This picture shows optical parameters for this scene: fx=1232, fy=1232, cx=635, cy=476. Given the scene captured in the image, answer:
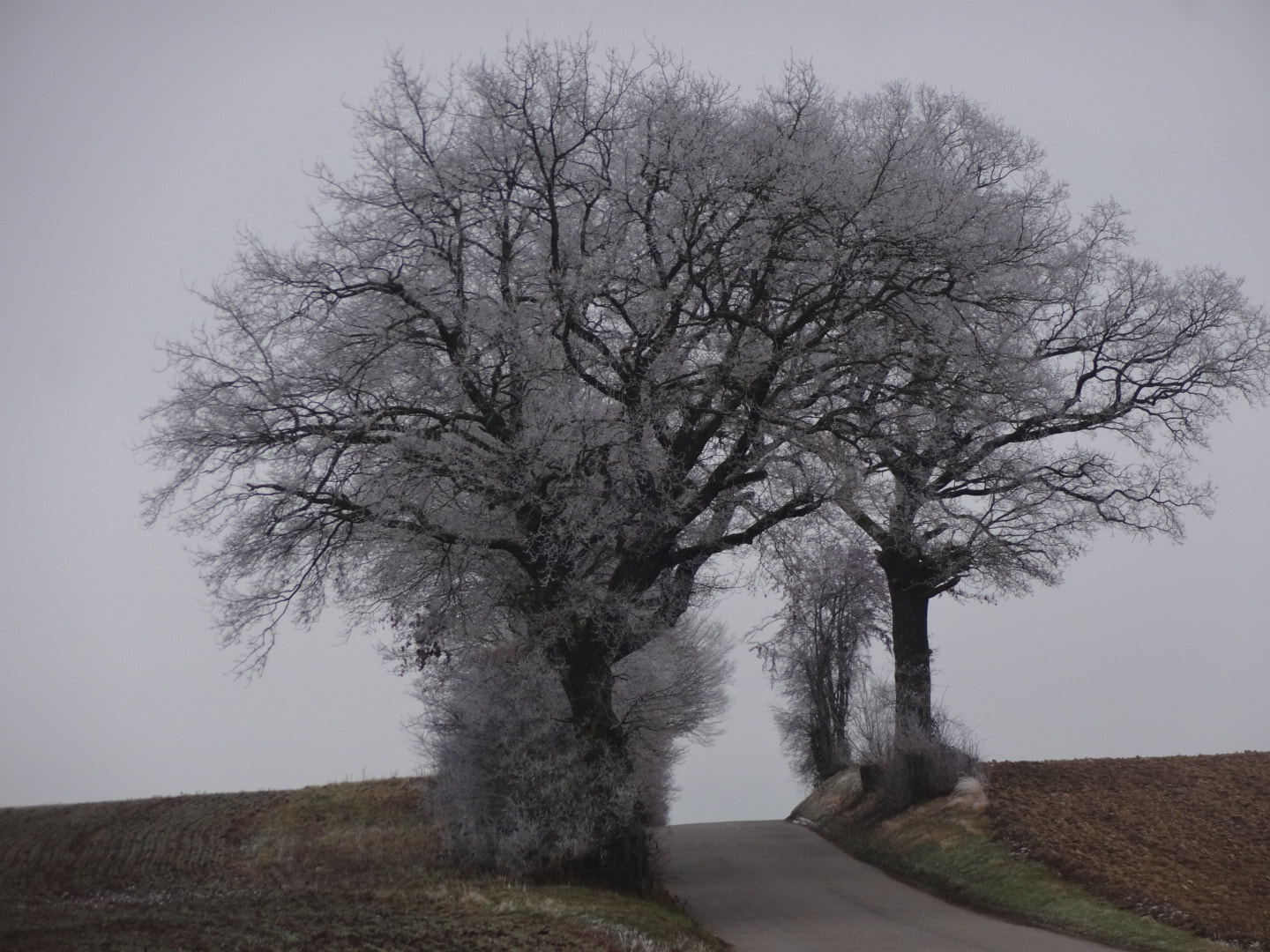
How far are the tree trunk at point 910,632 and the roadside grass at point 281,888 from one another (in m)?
8.90

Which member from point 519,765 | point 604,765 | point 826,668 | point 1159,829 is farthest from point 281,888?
point 826,668

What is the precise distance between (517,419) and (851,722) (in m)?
11.9

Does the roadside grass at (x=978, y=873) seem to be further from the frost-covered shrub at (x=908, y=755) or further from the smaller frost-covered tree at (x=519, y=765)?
the smaller frost-covered tree at (x=519, y=765)

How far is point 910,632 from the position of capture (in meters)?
24.1

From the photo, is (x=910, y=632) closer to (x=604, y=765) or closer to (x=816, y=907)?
(x=816, y=907)

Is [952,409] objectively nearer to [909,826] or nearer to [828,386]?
[828,386]

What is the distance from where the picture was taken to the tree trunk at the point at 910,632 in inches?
931

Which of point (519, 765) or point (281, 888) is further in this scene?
point (519, 765)

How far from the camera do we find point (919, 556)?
23.8 m

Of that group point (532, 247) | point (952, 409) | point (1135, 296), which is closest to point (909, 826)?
point (952, 409)

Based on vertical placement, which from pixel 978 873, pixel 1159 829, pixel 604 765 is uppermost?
pixel 604 765

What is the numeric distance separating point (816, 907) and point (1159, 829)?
5.40m

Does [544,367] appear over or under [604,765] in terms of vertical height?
over

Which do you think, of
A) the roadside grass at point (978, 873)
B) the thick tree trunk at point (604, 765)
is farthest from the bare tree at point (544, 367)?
the roadside grass at point (978, 873)
